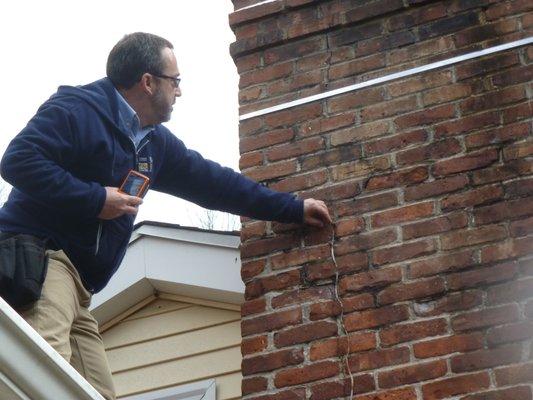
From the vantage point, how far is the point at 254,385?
4.86 m

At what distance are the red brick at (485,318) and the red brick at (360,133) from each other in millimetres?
899

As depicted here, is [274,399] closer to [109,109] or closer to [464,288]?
[464,288]

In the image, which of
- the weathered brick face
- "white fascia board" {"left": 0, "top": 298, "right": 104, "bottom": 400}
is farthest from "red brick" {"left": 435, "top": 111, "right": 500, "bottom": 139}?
"white fascia board" {"left": 0, "top": 298, "right": 104, "bottom": 400}

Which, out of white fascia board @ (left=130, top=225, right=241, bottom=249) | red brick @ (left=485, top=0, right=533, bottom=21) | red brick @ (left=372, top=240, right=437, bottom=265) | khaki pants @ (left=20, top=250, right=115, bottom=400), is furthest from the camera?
white fascia board @ (left=130, top=225, right=241, bottom=249)

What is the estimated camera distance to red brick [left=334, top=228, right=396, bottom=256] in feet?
16.2

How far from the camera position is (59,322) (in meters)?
4.30

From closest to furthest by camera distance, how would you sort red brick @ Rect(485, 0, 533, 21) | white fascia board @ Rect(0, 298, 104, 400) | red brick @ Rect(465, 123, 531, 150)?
1. white fascia board @ Rect(0, 298, 104, 400)
2. red brick @ Rect(465, 123, 531, 150)
3. red brick @ Rect(485, 0, 533, 21)

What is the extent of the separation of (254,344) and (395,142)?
98 centimetres

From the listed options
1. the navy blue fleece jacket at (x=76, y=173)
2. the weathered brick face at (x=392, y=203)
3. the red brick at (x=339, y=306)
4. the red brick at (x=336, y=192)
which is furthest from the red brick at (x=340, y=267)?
the navy blue fleece jacket at (x=76, y=173)

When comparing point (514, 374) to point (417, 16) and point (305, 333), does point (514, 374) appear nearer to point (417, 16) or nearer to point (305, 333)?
point (305, 333)

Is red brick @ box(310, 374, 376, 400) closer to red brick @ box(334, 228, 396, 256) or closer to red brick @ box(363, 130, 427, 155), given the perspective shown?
red brick @ box(334, 228, 396, 256)

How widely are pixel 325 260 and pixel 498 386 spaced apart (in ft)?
2.88

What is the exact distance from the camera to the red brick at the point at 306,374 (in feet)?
15.6

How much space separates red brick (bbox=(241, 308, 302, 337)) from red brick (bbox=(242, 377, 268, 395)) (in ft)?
0.65
